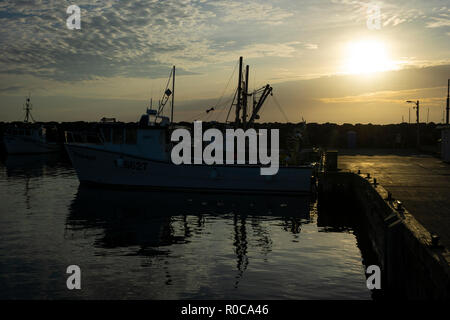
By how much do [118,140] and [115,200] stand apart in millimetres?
4378

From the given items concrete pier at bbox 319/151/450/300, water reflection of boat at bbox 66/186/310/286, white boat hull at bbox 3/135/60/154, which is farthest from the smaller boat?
concrete pier at bbox 319/151/450/300

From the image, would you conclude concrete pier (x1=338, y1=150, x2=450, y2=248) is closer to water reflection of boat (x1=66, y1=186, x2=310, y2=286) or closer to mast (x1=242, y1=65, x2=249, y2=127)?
water reflection of boat (x1=66, y1=186, x2=310, y2=286)

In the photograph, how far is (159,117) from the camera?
29.0 m

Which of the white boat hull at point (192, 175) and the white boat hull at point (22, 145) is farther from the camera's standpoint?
the white boat hull at point (22, 145)

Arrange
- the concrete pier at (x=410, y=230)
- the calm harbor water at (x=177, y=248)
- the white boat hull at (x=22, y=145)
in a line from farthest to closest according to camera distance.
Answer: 1. the white boat hull at (x=22, y=145)
2. the calm harbor water at (x=177, y=248)
3. the concrete pier at (x=410, y=230)

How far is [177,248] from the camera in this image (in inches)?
626

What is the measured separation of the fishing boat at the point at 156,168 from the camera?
27.5 m

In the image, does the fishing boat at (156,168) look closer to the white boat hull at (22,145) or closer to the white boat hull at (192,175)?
the white boat hull at (192,175)

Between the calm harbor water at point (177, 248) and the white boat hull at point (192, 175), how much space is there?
0.85 m

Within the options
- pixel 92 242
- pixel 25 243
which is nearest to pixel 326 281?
pixel 92 242

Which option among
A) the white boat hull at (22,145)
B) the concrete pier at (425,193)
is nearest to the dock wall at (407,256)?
the concrete pier at (425,193)

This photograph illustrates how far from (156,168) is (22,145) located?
49.7 metres

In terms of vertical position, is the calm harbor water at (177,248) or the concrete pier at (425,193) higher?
the concrete pier at (425,193)

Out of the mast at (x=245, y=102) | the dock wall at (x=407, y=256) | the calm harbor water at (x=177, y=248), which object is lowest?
the calm harbor water at (x=177, y=248)
